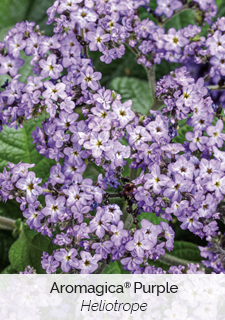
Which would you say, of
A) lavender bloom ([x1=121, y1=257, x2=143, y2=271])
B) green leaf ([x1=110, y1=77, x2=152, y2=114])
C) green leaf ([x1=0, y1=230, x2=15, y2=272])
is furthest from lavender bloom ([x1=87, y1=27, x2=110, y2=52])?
green leaf ([x1=0, y1=230, x2=15, y2=272])

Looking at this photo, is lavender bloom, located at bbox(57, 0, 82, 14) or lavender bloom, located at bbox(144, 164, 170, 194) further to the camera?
lavender bloom, located at bbox(57, 0, 82, 14)

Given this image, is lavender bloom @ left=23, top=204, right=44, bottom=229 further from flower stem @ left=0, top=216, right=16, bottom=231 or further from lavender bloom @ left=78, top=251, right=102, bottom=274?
flower stem @ left=0, top=216, right=16, bottom=231

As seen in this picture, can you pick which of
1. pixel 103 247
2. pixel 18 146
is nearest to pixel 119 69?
pixel 18 146

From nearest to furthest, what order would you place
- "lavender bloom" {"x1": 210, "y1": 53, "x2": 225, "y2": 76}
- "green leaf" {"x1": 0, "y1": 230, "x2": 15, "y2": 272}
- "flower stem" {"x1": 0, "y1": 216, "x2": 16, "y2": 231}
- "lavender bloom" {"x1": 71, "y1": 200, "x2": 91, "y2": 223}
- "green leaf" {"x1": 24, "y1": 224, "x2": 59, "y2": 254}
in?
"lavender bloom" {"x1": 71, "y1": 200, "x2": 91, "y2": 223} < "lavender bloom" {"x1": 210, "y1": 53, "x2": 225, "y2": 76} < "green leaf" {"x1": 24, "y1": 224, "x2": 59, "y2": 254} < "flower stem" {"x1": 0, "y1": 216, "x2": 16, "y2": 231} < "green leaf" {"x1": 0, "y1": 230, "x2": 15, "y2": 272}

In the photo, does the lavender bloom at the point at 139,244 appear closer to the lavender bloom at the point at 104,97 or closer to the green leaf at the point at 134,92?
the lavender bloom at the point at 104,97

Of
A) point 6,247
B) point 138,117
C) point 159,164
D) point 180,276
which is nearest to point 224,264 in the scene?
point 180,276

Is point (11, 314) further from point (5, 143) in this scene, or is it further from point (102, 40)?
point (102, 40)

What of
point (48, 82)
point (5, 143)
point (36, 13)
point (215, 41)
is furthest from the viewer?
point (36, 13)
